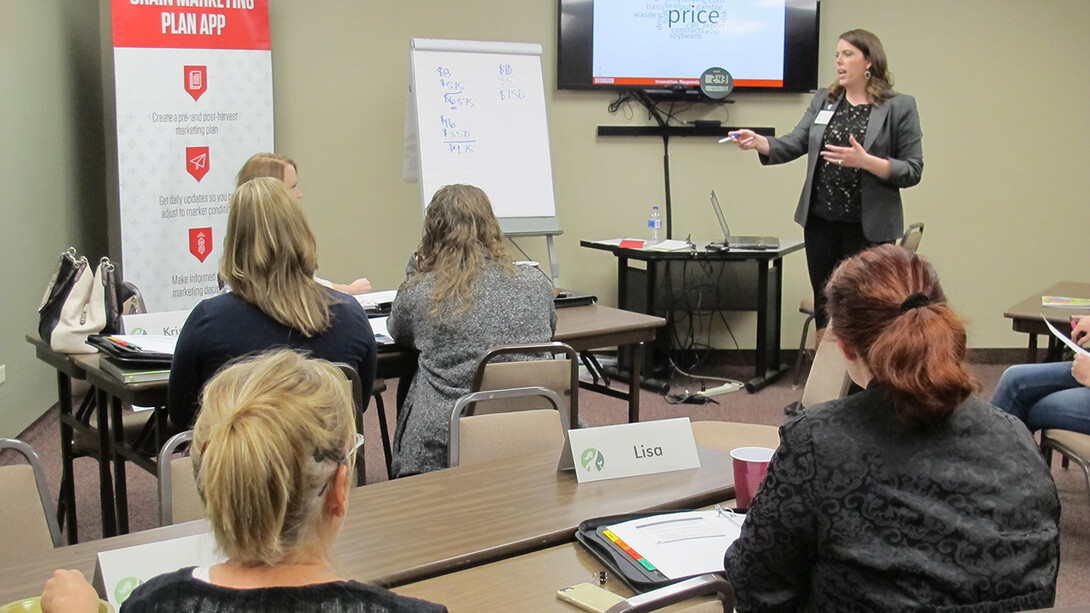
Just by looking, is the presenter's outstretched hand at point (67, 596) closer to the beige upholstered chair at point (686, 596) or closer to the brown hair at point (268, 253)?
the beige upholstered chair at point (686, 596)

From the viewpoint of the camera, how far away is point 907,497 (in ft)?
4.49

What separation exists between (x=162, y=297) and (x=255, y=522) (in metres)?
4.40

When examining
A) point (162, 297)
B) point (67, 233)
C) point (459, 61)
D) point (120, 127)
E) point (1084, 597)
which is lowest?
point (1084, 597)

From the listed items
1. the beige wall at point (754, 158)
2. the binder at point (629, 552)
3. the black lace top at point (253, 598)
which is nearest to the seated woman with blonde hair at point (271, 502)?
the black lace top at point (253, 598)

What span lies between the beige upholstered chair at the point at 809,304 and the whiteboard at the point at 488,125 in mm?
1398

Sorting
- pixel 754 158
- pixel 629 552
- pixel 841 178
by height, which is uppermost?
pixel 754 158

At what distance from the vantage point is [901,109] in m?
4.50

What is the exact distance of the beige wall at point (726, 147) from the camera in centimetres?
562

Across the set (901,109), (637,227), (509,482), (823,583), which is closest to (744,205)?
(637,227)

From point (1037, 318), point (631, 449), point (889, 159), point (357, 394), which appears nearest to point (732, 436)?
point (631, 449)

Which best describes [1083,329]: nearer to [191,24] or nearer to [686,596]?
[686,596]

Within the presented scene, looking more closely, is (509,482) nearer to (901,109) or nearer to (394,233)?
(901,109)

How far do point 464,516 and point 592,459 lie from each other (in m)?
0.30

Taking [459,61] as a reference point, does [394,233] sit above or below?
below
